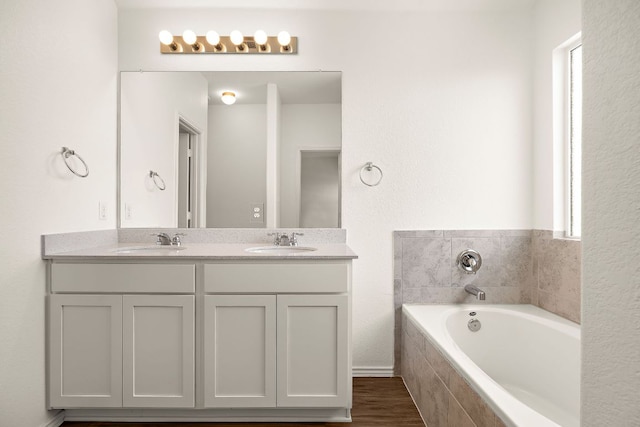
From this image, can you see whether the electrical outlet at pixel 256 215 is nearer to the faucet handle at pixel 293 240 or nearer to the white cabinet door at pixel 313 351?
the faucet handle at pixel 293 240

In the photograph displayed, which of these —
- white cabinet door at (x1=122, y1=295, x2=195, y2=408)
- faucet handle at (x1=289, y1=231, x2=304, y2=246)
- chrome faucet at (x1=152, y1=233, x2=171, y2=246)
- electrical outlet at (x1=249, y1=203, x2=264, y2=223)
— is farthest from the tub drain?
chrome faucet at (x1=152, y1=233, x2=171, y2=246)

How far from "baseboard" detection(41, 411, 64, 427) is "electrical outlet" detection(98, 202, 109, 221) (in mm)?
1062

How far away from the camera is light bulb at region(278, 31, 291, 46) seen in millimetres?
2477

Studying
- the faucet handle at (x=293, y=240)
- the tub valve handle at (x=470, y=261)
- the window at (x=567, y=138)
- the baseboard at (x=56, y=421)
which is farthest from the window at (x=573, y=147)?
the baseboard at (x=56, y=421)

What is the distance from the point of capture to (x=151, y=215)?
8.51ft

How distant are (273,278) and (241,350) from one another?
392 millimetres

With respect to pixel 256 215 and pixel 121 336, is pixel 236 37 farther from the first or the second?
pixel 121 336

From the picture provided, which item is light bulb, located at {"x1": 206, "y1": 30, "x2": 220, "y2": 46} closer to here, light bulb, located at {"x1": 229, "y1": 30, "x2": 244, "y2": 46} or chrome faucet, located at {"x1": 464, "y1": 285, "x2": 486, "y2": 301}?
light bulb, located at {"x1": 229, "y1": 30, "x2": 244, "y2": 46}

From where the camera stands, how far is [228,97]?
2.59 metres

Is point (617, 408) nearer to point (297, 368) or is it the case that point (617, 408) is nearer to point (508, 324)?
point (297, 368)

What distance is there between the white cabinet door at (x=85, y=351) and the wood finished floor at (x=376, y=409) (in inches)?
7.3

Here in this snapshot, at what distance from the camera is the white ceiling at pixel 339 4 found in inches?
98.5

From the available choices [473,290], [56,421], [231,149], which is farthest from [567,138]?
[56,421]

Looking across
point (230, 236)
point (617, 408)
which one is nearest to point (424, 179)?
point (230, 236)
